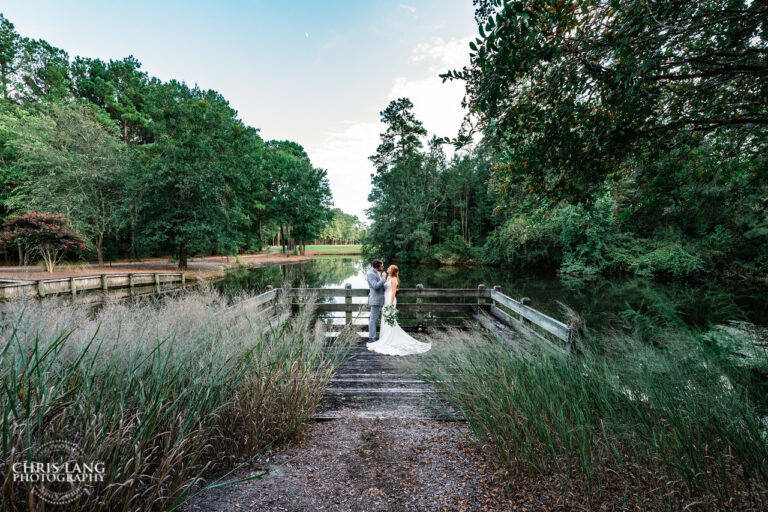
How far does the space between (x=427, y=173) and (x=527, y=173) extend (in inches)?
1340

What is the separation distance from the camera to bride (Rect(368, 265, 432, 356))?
6.21 m

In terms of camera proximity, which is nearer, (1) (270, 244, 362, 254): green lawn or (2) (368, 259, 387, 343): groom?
(2) (368, 259, 387, 343): groom

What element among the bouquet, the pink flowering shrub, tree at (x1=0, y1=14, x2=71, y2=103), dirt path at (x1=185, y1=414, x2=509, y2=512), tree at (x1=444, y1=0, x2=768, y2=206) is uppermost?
tree at (x1=0, y1=14, x2=71, y2=103)

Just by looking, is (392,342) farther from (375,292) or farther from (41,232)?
(41,232)

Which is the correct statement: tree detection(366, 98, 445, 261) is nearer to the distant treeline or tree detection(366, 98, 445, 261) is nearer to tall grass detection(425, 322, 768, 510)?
the distant treeline

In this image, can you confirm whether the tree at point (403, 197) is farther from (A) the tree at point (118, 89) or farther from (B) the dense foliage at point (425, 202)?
(A) the tree at point (118, 89)

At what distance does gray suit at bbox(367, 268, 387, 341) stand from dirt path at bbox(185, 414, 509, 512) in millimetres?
3822

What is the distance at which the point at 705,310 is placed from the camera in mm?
11273

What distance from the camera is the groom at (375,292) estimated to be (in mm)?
6723

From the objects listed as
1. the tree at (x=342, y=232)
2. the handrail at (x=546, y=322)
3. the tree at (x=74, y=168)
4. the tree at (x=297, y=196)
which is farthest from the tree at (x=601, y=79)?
the tree at (x=342, y=232)

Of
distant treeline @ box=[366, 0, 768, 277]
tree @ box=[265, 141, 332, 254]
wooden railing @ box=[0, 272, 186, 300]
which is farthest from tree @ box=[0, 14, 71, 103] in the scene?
distant treeline @ box=[366, 0, 768, 277]

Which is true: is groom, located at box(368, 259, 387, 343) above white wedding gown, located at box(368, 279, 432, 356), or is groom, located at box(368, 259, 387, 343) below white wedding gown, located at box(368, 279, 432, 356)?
above

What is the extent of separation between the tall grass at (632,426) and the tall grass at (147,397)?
5.70ft

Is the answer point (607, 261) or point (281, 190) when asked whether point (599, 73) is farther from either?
point (281, 190)
